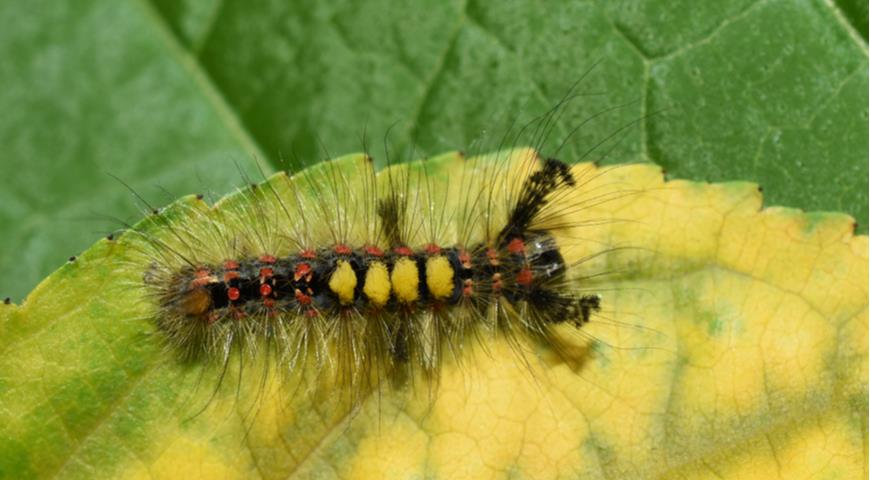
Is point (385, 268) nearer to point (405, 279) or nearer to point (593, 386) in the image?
point (405, 279)

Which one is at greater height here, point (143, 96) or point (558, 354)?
point (143, 96)

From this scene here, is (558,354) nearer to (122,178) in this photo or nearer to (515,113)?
(515,113)

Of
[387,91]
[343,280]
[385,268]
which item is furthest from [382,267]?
[387,91]

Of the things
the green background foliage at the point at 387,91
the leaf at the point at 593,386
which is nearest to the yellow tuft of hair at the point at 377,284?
the leaf at the point at 593,386

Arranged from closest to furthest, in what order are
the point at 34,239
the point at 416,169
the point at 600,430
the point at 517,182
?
the point at 600,430, the point at 416,169, the point at 517,182, the point at 34,239

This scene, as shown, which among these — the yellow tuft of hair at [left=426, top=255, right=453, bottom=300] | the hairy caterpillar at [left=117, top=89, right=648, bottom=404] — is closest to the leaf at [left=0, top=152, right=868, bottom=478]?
the hairy caterpillar at [left=117, top=89, right=648, bottom=404]

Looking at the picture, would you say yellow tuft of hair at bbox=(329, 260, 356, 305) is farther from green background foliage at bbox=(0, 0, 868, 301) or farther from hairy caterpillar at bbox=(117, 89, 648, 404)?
green background foliage at bbox=(0, 0, 868, 301)

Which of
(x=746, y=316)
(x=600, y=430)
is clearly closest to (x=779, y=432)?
(x=746, y=316)
